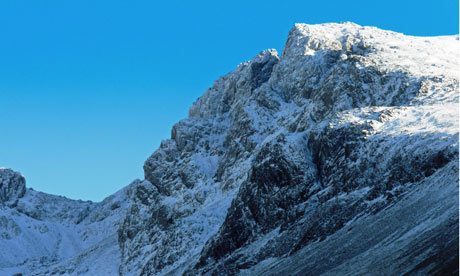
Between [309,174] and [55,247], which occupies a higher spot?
[55,247]

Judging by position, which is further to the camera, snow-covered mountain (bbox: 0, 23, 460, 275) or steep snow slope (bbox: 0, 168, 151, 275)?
steep snow slope (bbox: 0, 168, 151, 275)

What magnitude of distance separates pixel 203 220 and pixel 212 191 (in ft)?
45.4

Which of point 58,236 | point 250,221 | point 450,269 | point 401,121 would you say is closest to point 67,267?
point 58,236

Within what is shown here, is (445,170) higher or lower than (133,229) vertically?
lower

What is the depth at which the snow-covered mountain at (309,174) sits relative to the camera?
52.6 metres

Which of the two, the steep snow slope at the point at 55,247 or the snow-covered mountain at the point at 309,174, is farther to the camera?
the steep snow slope at the point at 55,247

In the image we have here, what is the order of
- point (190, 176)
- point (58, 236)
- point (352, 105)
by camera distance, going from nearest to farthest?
point (352, 105) → point (190, 176) → point (58, 236)

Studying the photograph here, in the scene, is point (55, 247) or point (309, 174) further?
point (55, 247)

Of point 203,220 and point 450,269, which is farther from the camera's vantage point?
point 203,220

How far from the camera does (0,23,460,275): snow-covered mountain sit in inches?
2069

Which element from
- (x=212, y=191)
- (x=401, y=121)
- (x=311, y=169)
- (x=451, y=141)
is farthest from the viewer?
(x=212, y=191)

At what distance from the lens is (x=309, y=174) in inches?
→ 3275

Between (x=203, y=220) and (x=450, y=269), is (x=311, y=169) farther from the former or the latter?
(x=450, y=269)

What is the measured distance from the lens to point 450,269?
33062 mm
